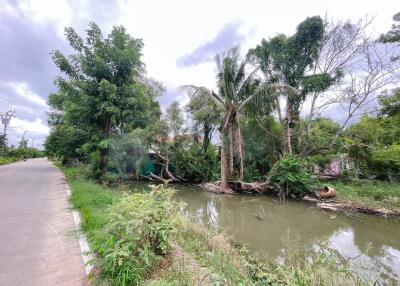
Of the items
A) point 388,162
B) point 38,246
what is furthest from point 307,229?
point 388,162

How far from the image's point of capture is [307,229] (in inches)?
280

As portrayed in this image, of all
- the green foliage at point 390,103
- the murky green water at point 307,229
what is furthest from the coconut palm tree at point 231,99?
the green foliage at point 390,103

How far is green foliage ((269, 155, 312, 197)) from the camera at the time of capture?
11266 millimetres

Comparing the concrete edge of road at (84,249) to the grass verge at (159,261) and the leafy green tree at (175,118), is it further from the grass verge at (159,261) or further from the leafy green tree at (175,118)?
the leafy green tree at (175,118)

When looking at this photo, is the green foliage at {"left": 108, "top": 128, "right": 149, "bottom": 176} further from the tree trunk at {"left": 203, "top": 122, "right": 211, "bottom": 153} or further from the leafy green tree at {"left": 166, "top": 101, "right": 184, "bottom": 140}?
the tree trunk at {"left": 203, "top": 122, "right": 211, "bottom": 153}

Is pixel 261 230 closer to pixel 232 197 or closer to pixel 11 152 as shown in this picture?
pixel 232 197

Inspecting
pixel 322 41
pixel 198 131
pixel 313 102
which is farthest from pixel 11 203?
pixel 322 41

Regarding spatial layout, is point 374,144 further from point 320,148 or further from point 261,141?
point 261,141

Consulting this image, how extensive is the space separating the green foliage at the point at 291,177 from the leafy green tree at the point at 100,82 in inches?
328

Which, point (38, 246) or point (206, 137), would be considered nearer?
point (38, 246)

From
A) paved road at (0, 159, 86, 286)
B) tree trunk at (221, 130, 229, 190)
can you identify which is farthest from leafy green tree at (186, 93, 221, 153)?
paved road at (0, 159, 86, 286)

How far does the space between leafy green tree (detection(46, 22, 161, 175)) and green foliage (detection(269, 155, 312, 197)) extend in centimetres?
833

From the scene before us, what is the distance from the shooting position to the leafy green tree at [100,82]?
36.4 feet

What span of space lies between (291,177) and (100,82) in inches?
433
